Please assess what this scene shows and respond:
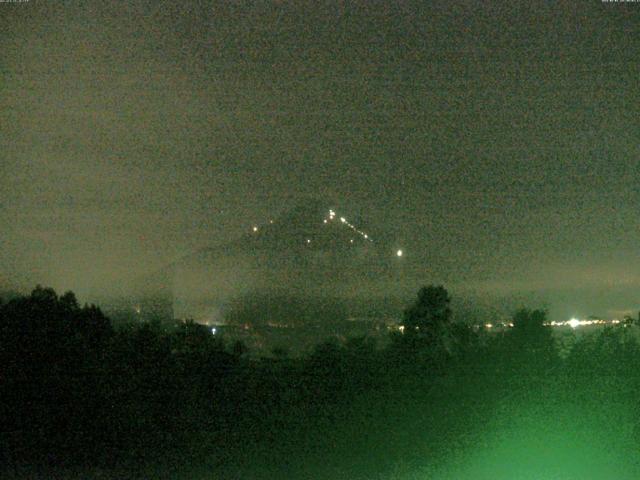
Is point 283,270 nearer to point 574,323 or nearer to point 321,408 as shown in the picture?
point 574,323

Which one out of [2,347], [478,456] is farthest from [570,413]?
[2,347]

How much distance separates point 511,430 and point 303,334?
5943 millimetres

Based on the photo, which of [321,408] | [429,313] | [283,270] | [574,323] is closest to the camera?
[321,408]

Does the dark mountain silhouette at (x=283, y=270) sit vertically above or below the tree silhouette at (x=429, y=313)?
above

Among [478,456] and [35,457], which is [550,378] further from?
[35,457]

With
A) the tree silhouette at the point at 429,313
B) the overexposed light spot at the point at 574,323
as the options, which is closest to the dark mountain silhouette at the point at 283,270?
the tree silhouette at the point at 429,313

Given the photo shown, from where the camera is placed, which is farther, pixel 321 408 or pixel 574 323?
pixel 574 323

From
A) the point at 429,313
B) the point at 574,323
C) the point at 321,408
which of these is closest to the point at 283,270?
the point at 429,313

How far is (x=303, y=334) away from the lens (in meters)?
13.3

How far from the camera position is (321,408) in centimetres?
848

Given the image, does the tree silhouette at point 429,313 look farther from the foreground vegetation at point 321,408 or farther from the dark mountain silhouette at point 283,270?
the dark mountain silhouette at point 283,270

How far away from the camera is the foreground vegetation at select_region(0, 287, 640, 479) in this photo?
739 cm

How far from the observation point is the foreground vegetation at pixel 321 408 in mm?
7395

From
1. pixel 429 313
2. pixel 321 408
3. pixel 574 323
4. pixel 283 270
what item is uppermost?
pixel 283 270
